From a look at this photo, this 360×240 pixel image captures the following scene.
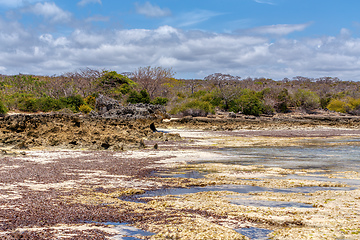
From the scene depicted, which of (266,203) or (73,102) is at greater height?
(73,102)

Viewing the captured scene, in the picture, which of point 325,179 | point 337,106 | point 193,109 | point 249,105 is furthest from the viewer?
point 337,106

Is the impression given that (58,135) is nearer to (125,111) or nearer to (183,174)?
(183,174)

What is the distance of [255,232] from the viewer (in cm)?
660

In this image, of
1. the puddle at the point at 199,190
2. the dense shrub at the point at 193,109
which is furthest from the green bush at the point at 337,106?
the puddle at the point at 199,190

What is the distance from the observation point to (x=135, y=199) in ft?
29.8

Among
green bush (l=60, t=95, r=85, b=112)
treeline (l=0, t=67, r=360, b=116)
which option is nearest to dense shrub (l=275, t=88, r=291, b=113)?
treeline (l=0, t=67, r=360, b=116)

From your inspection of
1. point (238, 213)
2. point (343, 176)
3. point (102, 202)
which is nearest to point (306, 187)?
point (343, 176)

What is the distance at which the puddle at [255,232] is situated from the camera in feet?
20.9

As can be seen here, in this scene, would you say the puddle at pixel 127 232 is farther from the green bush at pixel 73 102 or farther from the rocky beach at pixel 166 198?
the green bush at pixel 73 102

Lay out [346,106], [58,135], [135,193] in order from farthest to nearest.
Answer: [346,106] → [58,135] → [135,193]

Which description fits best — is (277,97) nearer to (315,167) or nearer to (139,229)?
(315,167)

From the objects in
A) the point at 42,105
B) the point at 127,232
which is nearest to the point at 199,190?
the point at 127,232

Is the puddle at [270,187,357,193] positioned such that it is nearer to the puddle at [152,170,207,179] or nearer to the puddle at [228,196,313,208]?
the puddle at [228,196,313,208]

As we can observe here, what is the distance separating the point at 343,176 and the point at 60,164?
34.4ft
